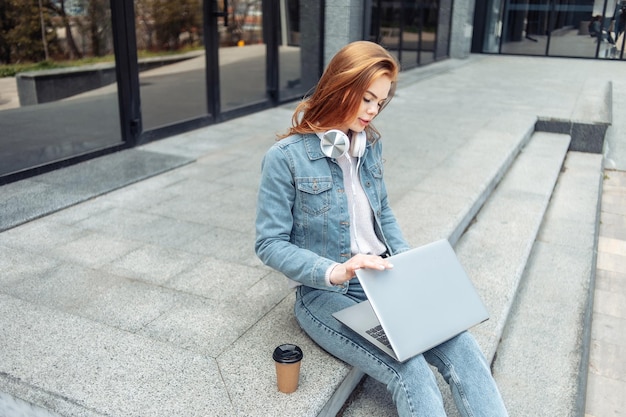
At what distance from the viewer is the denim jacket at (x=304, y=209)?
7.09 feet

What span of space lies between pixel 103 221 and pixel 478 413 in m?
2.80

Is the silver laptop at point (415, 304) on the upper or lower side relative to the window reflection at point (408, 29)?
→ lower

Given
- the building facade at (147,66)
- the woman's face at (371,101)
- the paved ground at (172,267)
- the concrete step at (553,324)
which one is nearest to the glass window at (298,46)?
the building facade at (147,66)

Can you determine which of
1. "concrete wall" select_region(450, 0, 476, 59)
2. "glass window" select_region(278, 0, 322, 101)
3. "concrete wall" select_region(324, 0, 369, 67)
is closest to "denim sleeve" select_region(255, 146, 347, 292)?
"glass window" select_region(278, 0, 322, 101)

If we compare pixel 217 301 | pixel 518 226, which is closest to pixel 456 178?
pixel 518 226

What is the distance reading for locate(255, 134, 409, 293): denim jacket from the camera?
85.1 inches

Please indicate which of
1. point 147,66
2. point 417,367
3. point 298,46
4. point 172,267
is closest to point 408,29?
point 298,46

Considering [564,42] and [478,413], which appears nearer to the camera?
[478,413]

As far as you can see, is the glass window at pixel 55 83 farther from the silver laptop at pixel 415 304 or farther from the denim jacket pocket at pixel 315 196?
the silver laptop at pixel 415 304

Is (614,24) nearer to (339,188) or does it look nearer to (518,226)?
(518,226)

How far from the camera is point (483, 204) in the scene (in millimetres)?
4805

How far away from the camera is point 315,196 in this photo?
228 centimetres

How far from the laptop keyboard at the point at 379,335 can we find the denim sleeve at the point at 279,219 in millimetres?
228

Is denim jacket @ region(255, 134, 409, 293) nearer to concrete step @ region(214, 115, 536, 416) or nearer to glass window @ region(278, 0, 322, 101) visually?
concrete step @ region(214, 115, 536, 416)
